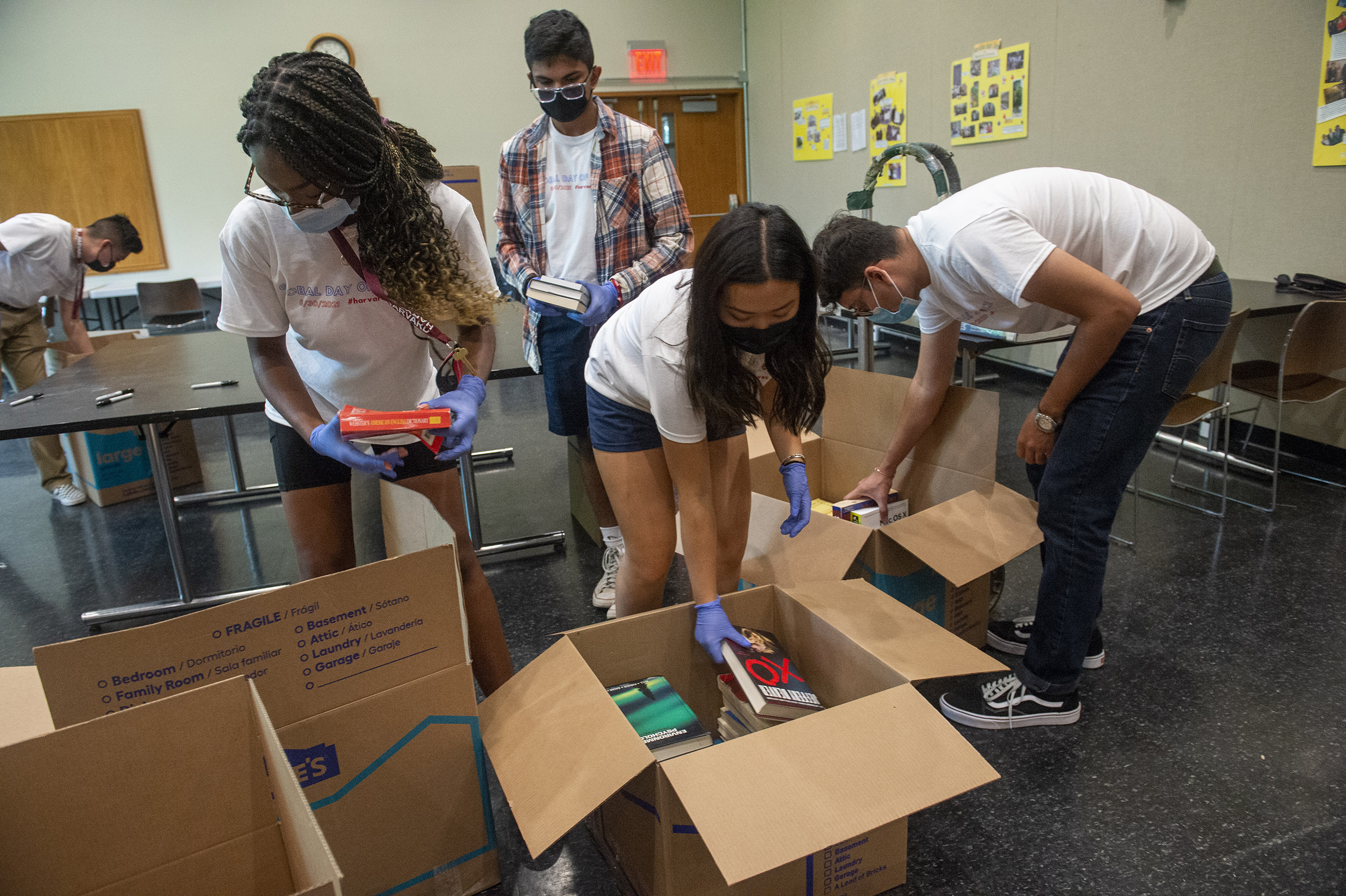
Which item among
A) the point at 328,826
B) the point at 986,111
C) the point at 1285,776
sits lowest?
the point at 1285,776

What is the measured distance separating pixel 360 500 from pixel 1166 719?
116 inches

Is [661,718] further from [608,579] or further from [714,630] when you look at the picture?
[608,579]

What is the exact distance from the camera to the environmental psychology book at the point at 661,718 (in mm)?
1378

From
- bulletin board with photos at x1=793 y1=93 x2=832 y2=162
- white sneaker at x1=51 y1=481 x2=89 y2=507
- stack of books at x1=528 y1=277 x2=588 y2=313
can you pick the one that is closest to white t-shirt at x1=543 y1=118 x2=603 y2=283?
stack of books at x1=528 y1=277 x2=588 y2=313

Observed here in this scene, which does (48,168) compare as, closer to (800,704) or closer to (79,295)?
(79,295)

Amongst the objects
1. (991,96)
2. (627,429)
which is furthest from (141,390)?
(991,96)

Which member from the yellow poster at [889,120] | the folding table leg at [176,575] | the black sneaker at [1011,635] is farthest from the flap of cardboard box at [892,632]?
the yellow poster at [889,120]

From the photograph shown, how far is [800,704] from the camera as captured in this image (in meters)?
1.40

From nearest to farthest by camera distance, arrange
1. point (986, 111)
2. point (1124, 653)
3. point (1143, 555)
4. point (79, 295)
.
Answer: point (1124, 653) → point (1143, 555) → point (79, 295) → point (986, 111)

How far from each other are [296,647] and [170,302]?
5.10m

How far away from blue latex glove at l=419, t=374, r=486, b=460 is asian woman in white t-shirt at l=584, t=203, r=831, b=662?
278mm

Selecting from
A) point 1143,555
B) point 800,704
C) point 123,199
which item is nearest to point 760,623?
point 800,704

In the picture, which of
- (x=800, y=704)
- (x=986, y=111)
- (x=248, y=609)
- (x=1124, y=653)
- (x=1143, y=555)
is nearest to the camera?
(x=248, y=609)

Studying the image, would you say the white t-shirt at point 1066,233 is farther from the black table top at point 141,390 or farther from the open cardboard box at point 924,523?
the black table top at point 141,390
